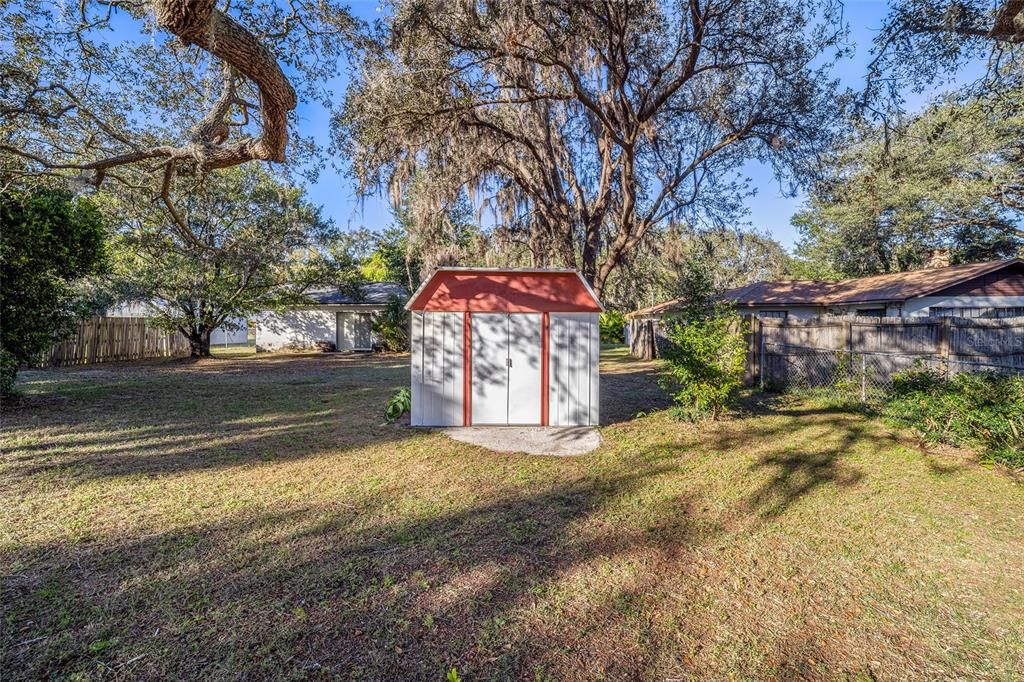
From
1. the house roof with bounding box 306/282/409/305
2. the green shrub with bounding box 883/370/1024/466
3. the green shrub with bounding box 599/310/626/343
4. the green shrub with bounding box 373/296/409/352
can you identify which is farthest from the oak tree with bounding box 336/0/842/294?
the green shrub with bounding box 599/310/626/343

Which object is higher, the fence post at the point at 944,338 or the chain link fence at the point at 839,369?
the fence post at the point at 944,338

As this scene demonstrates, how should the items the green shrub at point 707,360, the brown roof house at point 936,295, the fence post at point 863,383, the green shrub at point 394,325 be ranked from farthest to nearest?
the green shrub at point 394,325, the brown roof house at point 936,295, the fence post at point 863,383, the green shrub at point 707,360

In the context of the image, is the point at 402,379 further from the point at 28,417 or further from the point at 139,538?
the point at 139,538

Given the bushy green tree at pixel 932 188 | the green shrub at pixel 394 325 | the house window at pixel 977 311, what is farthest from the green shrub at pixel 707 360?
the green shrub at pixel 394 325

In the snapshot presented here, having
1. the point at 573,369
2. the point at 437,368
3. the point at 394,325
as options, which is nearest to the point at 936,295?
the point at 573,369

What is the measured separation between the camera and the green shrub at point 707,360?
6891 millimetres

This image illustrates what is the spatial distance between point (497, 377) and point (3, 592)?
5.18 meters

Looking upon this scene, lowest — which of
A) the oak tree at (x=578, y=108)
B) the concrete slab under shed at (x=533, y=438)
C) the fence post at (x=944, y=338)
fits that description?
the concrete slab under shed at (x=533, y=438)

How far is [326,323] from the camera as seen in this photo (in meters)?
21.9

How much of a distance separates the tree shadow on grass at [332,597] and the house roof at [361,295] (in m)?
18.0

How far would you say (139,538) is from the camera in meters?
3.46

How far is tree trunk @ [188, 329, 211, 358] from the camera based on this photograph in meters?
17.1

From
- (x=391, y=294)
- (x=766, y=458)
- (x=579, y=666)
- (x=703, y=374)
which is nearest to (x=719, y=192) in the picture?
(x=703, y=374)

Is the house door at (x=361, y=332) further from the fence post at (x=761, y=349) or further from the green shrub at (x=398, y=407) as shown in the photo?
the fence post at (x=761, y=349)
